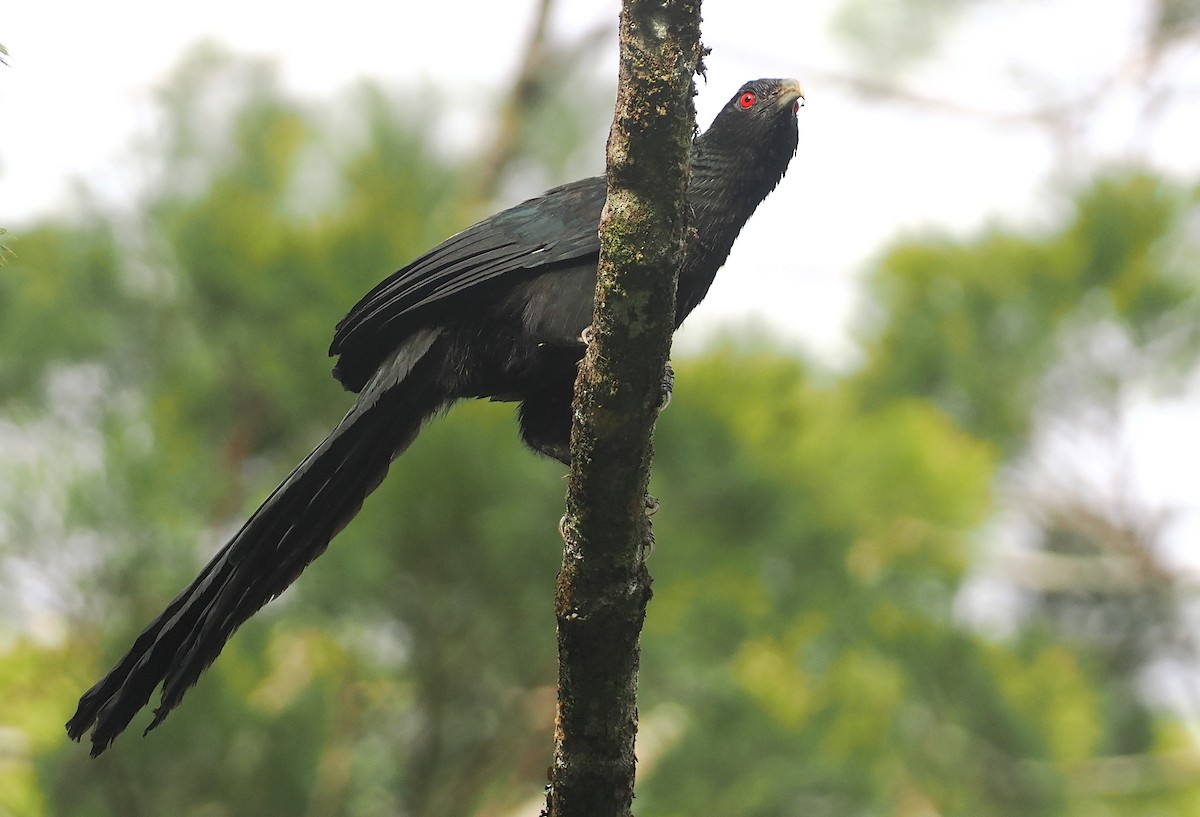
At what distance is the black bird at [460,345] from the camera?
229 cm

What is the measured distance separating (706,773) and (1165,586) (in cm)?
394

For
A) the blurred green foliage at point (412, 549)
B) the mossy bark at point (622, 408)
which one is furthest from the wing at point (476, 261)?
the blurred green foliage at point (412, 549)

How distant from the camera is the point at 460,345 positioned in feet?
8.75

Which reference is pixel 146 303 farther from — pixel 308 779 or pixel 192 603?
pixel 192 603

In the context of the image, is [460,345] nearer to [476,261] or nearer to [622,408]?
[476,261]

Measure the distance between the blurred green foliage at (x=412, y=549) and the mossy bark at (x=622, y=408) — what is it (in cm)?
306

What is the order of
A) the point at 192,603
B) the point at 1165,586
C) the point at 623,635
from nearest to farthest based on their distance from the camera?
the point at 623,635 → the point at 192,603 → the point at 1165,586

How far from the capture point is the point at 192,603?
2.25m

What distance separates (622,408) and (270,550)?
34.8 inches

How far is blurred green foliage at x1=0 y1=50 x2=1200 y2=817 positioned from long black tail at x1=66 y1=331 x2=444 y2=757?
97.7 inches

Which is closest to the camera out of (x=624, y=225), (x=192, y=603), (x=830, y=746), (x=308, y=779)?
(x=624, y=225)

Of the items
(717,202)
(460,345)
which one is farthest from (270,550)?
(717,202)

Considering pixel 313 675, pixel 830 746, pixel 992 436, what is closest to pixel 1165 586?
pixel 992 436

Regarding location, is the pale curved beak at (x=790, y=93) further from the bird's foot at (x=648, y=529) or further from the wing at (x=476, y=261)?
the bird's foot at (x=648, y=529)
